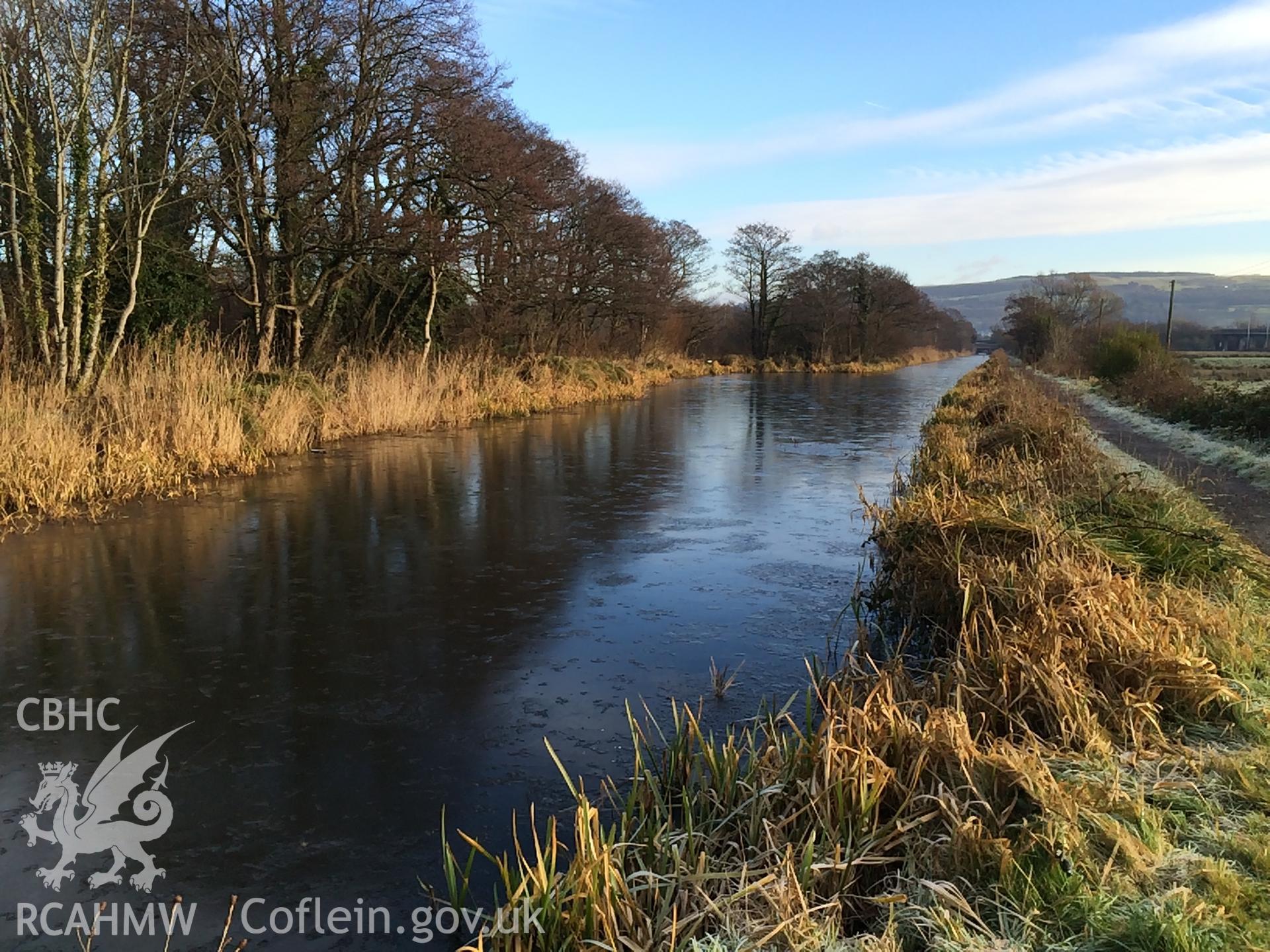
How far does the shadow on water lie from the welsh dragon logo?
Result: 5cm

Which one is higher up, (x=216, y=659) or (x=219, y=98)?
(x=219, y=98)

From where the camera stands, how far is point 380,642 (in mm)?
4746

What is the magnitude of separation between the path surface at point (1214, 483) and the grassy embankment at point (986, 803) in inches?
113

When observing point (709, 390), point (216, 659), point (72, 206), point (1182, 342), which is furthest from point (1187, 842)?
point (1182, 342)

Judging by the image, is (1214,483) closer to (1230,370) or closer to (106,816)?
(106,816)

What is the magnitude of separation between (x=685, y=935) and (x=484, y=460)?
33.0 feet

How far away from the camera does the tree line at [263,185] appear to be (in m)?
9.38

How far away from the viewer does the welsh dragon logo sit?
2.68m

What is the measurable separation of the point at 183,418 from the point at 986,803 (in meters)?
9.31

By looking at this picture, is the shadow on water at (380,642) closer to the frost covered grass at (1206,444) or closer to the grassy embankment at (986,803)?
the grassy embankment at (986,803)

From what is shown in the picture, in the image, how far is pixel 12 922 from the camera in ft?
7.93

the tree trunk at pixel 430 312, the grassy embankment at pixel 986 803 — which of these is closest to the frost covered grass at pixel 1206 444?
the grassy embankment at pixel 986 803

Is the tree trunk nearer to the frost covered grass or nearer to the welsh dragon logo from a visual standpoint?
the frost covered grass

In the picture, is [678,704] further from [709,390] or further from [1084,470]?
[709,390]
